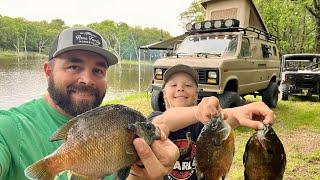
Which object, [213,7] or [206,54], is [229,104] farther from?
[213,7]

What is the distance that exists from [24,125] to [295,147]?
6.43 m

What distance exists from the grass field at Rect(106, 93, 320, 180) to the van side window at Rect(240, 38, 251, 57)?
188 cm

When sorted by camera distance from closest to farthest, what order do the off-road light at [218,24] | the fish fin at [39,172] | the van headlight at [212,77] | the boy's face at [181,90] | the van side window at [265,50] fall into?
the fish fin at [39,172]
the boy's face at [181,90]
the van headlight at [212,77]
the off-road light at [218,24]
the van side window at [265,50]

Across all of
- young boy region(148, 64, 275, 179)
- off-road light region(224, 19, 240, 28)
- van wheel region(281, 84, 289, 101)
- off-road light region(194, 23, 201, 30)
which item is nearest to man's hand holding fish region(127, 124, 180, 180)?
young boy region(148, 64, 275, 179)

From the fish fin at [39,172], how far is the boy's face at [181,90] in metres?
2.42

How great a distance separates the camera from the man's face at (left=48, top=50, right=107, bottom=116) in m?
1.87

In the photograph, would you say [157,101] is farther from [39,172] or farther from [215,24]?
[39,172]

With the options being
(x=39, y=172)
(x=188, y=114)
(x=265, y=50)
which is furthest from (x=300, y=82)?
(x=39, y=172)

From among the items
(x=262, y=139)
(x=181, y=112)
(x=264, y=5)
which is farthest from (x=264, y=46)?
(x=264, y=5)

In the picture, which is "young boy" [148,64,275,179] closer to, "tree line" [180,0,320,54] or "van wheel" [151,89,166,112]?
"van wheel" [151,89,166,112]

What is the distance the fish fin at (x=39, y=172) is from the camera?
3.92 ft

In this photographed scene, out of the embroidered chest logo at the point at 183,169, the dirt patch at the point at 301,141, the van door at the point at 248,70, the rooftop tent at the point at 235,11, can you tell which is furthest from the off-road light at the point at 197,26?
the embroidered chest logo at the point at 183,169

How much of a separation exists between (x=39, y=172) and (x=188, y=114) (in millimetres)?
1352

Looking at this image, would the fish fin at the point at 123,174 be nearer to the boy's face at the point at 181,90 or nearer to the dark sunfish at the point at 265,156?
the dark sunfish at the point at 265,156
